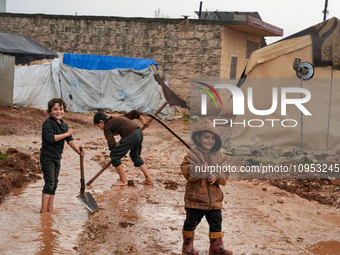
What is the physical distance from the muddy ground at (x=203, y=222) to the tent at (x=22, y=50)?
8.07 m

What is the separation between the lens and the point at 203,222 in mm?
4828

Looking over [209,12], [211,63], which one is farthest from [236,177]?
[209,12]

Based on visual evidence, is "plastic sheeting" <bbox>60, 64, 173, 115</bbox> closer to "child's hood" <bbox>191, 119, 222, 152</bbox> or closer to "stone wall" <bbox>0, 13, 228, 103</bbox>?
"stone wall" <bbox>0, 13, 228, 103</bbox>

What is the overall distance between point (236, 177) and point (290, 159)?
4.47ft

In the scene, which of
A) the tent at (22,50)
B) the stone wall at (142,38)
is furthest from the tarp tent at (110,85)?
the stone wall at (142,38)

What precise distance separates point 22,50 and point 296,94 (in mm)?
11330

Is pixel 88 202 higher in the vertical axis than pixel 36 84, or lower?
lower

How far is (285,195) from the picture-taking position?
6.23 m

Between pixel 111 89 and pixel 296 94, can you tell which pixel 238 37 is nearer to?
pixel 111 89

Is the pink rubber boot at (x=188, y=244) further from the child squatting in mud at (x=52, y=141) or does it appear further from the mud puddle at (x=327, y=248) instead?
the child squatting in mud at (x=52, y=141)

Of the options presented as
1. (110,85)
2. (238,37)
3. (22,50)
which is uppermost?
(238,37)

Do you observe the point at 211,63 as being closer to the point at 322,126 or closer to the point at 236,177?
the point at 322,126

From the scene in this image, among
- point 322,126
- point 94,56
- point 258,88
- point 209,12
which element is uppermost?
point 209,12

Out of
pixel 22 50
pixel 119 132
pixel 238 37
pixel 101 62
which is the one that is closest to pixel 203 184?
pixel 119 132
